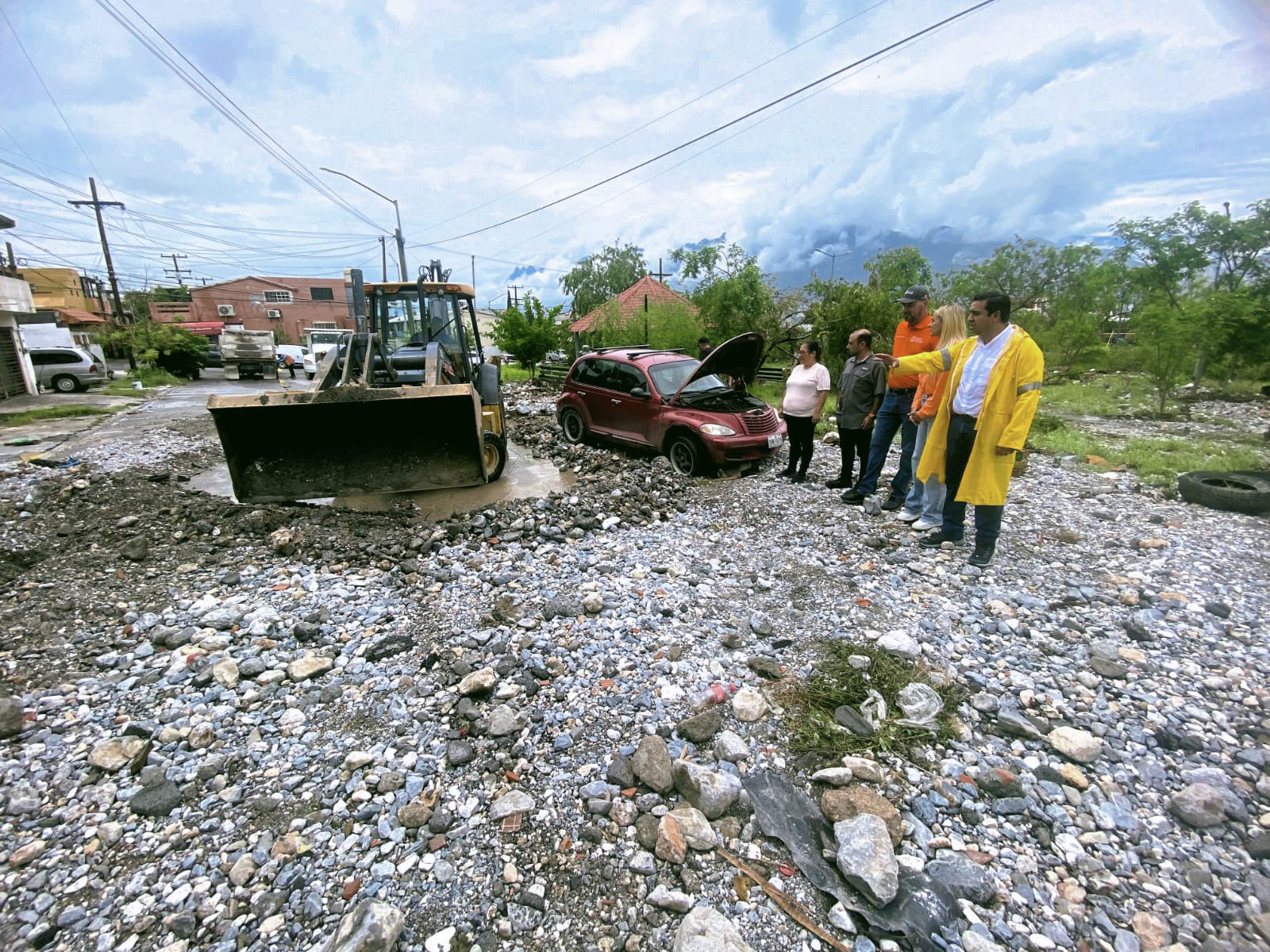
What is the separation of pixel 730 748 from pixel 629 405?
590 centimetres

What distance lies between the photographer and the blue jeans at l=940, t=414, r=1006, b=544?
13.8 ft

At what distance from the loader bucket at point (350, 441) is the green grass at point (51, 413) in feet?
37.6

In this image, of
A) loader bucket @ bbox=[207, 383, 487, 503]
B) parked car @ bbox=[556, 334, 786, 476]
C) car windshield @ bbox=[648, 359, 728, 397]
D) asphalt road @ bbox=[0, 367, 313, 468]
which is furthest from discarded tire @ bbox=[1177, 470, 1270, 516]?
asphalt road @ bbox=[0, 367, 313, 468]

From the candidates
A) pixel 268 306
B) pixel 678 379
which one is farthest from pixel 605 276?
pixel 678 379

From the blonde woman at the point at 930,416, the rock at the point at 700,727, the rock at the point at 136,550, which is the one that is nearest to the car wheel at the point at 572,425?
the blonde woman at the point at 930,416

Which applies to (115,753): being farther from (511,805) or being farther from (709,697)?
(709,697)

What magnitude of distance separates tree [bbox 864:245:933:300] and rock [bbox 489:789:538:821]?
56.0 ft

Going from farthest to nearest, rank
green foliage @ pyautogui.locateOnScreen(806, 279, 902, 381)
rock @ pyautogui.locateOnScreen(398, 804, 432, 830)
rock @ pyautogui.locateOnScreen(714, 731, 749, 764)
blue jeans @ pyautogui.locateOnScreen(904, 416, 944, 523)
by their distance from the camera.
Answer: green foliage @ pyautogui.locateOnScreen(806, 279, 902, 381) < blue jeans @ pyautogui.locateOnScreen(904, 416, 944, 523) < rock @ pyautogui.locateOnScreen(714, 731, 749, 764) < rock @ pyautogui.locateOnScreen(398, 804, 432, 830)

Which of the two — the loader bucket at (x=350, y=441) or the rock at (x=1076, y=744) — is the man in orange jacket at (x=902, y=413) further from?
the loader bucket at (x=350, y=441)

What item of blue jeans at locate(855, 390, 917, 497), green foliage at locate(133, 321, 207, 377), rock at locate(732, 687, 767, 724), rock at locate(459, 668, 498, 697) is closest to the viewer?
rock at locate(732, 687, 767, 724)

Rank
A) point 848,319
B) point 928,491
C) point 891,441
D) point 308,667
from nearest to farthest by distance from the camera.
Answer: point 308,667 < point 928,491 < point 891,441 < point 848,319

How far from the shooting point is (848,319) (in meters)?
14.1

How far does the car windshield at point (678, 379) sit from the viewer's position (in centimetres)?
766

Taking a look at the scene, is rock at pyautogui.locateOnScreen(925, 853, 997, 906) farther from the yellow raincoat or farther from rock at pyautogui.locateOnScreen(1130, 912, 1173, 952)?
the yellow raincoat
